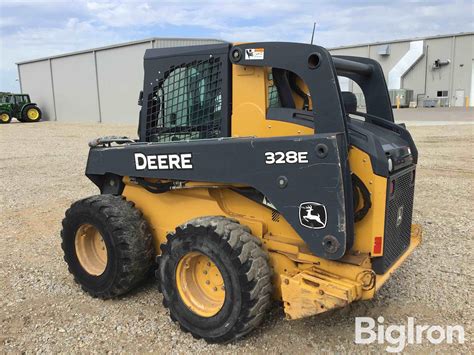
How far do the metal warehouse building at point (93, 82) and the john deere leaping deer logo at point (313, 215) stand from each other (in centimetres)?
2449

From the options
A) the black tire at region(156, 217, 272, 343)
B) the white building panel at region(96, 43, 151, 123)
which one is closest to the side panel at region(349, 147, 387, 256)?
the black tire at region(156, 217, 272, 343)

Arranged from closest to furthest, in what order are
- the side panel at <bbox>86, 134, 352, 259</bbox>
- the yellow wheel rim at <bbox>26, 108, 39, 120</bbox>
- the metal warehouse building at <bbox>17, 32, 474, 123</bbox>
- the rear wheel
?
the side panel at <bbox>86, 134, 352, 259</bbox> → the metal warehouse building at <bbox>17, 32, 474, 123</bbox> → the rear wheel → the yellow wheel rim at <bbox>26, 108, 39, 120</bbox>

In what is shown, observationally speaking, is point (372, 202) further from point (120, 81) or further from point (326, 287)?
point (120, 81)

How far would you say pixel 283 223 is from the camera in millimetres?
3355

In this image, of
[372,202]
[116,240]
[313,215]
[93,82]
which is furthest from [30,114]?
[372,202]

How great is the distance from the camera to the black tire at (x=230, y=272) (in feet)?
10.1

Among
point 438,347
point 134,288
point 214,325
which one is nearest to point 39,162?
point 134,288

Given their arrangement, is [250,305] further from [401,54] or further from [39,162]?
[401,54]

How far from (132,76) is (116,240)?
89.5 feet

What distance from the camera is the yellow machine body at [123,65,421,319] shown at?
2.99 metres

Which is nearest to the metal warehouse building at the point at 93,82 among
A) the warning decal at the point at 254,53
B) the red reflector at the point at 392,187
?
the warning decal at the point at 254,53

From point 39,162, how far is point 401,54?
37.1 meters

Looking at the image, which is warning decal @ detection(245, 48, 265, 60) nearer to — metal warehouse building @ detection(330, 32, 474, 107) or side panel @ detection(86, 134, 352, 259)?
side panel @ detection(86, 134, 352, 259)

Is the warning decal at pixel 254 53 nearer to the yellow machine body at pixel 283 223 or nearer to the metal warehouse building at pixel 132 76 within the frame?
the yellow machine body at pixel 283 223
